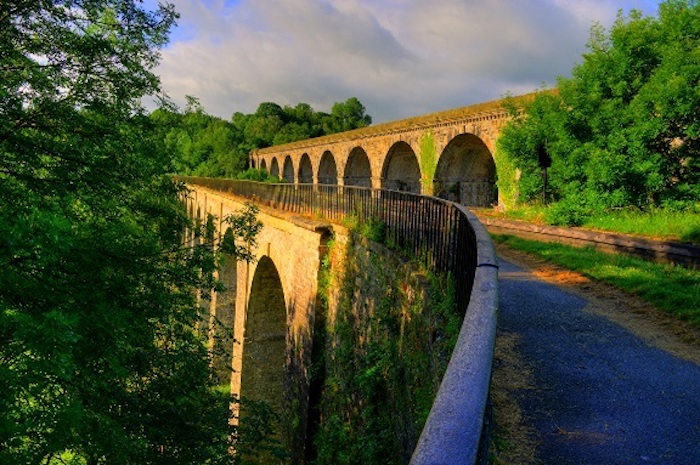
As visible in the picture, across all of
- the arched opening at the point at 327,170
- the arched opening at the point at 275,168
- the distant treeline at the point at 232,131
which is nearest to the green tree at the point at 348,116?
the distant treeline at the point at 232,131

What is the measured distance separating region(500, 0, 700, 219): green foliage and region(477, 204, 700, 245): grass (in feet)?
1.02

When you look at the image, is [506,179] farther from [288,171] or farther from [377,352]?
[288,171]

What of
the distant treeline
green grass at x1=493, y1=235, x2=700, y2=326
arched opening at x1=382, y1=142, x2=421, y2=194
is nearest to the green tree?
the distant treeline

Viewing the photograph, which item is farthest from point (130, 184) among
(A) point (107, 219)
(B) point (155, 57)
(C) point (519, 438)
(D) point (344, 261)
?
(C) point (519, 438)

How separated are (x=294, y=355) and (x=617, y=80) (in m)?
10.1

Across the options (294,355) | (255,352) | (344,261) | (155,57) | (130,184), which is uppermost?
(155,57)

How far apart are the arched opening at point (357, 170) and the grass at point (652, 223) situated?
782 inches

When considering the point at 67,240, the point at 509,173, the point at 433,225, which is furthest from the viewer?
the point at 509,173

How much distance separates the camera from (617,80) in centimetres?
1247

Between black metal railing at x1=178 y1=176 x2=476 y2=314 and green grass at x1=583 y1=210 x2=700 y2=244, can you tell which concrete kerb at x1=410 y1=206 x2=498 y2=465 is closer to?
black metal railing at x1=178 y1=176 x2=476 y2=314

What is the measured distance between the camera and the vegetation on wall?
428cm

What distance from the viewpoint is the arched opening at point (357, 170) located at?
31.3 metres

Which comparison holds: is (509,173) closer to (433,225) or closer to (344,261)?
(344,261)

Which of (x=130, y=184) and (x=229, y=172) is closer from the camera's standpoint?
(x=130, y=184)
